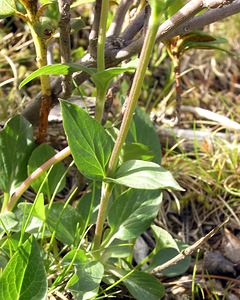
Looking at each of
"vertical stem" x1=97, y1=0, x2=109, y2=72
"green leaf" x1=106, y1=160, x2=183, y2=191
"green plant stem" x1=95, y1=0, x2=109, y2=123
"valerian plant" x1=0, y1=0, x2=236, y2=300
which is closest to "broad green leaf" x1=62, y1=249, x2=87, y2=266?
"valerian plant" x1=0, y1=0, x2=236, y2=300

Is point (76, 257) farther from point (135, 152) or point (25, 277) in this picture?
point (135, 152)

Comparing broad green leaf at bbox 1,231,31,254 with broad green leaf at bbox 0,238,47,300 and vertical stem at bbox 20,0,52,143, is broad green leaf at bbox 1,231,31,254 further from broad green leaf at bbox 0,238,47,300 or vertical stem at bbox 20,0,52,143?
vertical stem at bbox 20,0,52,143

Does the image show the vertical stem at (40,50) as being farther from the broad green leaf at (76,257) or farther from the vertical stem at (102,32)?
the broad green leaf at (76,257)

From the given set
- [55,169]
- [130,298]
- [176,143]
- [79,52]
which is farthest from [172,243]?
[79,52]

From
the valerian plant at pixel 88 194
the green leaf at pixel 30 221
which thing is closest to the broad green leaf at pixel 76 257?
the valerian plant at pixel 88 194

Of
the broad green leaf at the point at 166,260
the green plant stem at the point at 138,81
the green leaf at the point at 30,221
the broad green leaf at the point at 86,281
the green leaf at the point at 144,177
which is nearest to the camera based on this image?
the green plant stem at the point at 138,81

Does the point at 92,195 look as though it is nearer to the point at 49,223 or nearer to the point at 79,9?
the point at 49,223

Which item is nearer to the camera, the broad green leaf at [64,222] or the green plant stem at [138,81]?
the green plant stem at [138,81]
